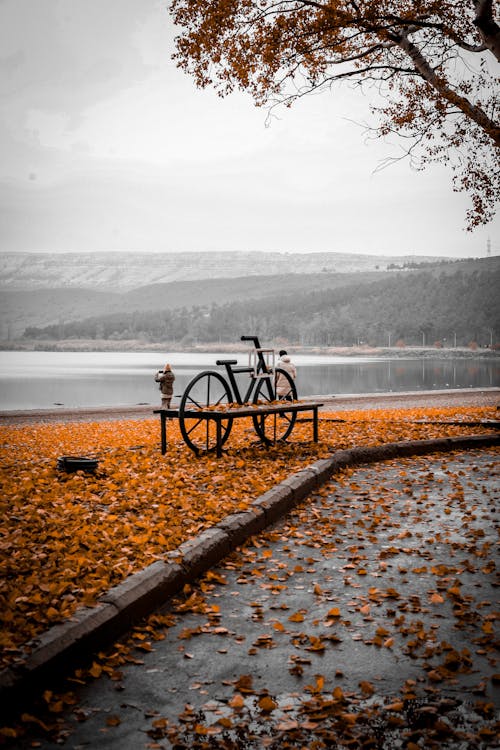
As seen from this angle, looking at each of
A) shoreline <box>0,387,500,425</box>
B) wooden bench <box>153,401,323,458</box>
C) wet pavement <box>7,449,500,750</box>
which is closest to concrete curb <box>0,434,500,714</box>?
wet pavement <box>7,449,500,750</box>

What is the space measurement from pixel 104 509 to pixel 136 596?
2813 millimetres

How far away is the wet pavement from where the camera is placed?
344cm

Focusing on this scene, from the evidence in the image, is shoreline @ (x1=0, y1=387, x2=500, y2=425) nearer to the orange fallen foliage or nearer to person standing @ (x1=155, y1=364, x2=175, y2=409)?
person standing @ (x1=155, y1=364, x2=175, y2=409)

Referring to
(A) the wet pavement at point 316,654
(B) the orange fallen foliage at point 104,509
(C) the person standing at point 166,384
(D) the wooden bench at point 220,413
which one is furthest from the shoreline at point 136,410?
(A) the wet pavement at point 316,654

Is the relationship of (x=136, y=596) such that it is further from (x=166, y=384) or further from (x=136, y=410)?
(x=136, y=410)

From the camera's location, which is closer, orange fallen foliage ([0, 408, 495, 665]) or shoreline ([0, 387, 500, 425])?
orange fallen foliage ([0, 408, 495, 665])

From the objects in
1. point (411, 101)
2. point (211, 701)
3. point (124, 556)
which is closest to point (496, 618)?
point (211, 701)

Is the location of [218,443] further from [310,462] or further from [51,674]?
[51,674]

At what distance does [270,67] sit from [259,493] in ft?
40.5

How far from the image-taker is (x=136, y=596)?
4.72m

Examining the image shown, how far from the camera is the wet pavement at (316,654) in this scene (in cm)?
344

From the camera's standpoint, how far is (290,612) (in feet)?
16.7

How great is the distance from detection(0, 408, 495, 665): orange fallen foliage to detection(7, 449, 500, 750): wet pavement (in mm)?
544

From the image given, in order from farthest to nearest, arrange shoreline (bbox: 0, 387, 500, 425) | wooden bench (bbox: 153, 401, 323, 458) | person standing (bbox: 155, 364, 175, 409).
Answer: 1. shoreline (bbox: 0, 387, 500, 425)
2. person standing (bbox: 155, 364, 175, 409)
3. wooden bench (bbox: 153, 401, 323, 458)
